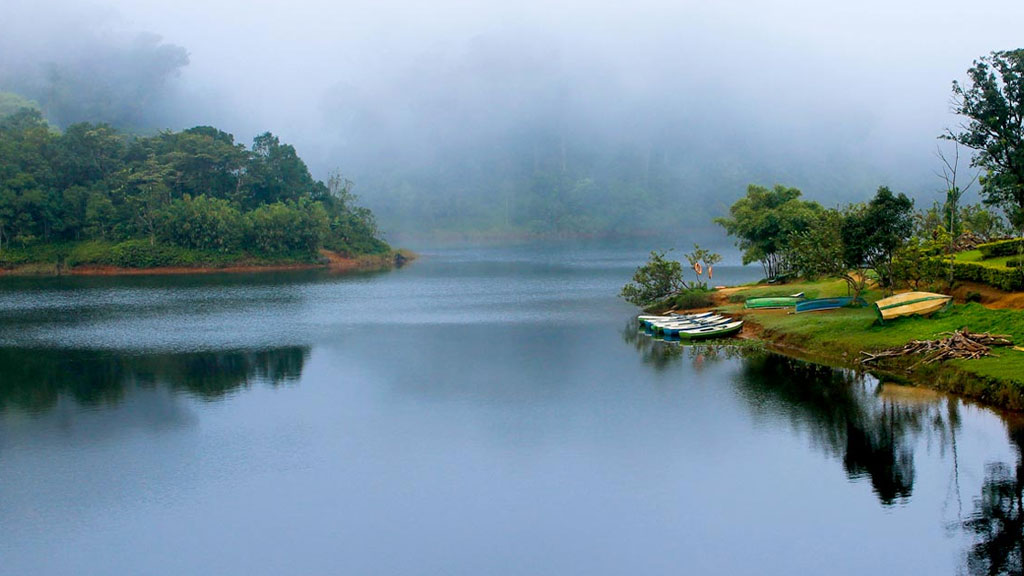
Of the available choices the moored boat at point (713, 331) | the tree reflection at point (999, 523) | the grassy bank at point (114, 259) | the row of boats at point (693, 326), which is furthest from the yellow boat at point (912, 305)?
the grassy bank at point (114, 259)

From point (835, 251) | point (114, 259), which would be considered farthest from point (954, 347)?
point (114, 259)

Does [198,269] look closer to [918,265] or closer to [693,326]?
[693,326]

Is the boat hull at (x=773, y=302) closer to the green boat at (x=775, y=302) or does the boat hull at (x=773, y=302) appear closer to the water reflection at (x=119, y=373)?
the green boat at (x=775, y=302)

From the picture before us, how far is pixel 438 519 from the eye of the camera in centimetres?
2188

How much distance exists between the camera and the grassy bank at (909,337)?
29.9m

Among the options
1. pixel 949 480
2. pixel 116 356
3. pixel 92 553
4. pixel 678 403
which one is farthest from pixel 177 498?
pixel 116 356

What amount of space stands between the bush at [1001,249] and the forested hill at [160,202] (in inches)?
3167

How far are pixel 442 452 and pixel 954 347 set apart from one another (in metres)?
19.0

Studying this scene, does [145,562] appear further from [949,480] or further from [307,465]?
[949,480]

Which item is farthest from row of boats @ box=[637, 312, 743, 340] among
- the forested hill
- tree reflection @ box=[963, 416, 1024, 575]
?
the forested hill

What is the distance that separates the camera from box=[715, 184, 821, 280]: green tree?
58812 millimetres

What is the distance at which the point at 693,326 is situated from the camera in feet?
157

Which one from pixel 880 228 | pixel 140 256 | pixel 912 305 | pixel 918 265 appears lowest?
pixel 912 305

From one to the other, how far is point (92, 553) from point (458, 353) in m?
25.3
